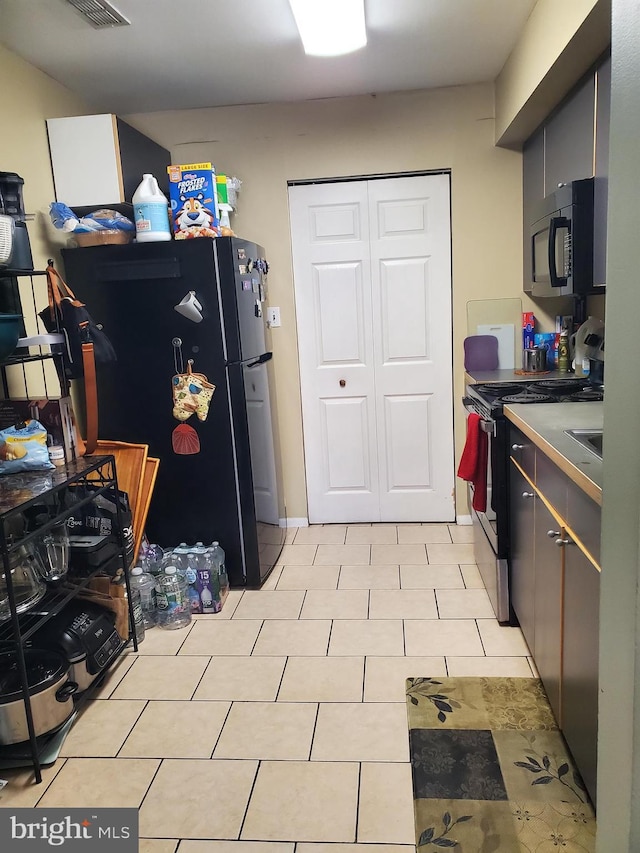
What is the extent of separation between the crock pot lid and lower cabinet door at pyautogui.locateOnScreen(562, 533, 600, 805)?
151cm

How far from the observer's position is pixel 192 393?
115 inches

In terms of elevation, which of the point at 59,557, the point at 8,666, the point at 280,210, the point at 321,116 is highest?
the point at 321,116

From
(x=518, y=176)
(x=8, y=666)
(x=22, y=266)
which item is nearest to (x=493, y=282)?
(x=518, y=176)

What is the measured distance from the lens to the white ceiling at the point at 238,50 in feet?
7.95

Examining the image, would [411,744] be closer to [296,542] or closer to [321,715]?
[321,715]

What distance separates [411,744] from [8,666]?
4.19 feet

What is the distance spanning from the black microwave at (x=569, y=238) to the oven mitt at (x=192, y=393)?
1.54 meters

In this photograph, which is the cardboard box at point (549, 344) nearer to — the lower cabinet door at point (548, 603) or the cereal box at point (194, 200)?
the lower cabinet door at point (548, 603)

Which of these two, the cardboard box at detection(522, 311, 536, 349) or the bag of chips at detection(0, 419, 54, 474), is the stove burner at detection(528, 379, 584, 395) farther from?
the bag of chips at detection(0, 419, 54, 474)

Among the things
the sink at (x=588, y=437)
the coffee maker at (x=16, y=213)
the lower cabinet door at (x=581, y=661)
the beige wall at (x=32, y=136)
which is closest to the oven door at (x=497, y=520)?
the sink at (x=588, y=437)

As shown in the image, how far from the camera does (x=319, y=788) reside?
1.79 metres

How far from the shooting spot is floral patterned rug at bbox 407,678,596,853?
1587 mm

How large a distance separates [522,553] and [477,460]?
532 millimetres

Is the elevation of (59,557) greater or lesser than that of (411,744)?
greater
